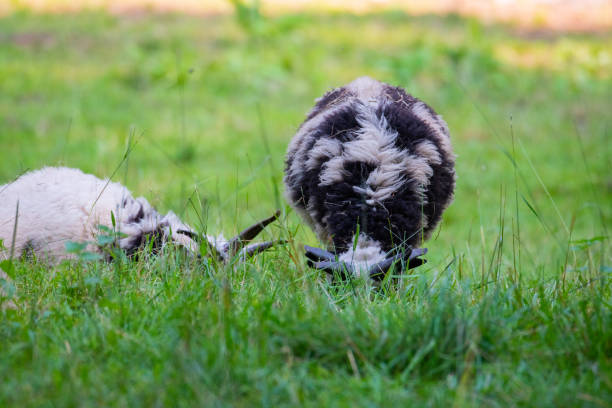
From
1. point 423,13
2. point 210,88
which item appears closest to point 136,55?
point 210,88

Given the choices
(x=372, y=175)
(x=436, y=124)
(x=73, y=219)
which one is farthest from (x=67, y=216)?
(x=436, y=124)

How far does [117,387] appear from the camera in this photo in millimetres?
2189

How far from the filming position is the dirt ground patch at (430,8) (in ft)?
46.0

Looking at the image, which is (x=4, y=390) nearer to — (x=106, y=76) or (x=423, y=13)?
(x=106, y=76)

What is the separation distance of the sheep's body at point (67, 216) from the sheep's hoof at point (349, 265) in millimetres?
761

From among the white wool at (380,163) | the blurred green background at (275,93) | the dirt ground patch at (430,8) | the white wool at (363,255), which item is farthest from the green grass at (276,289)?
the dirt ground patch at (430,8)

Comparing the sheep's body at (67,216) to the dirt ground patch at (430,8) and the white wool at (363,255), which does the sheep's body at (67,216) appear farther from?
the dirt ground patch at (430,8)

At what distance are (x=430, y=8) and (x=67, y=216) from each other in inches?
501

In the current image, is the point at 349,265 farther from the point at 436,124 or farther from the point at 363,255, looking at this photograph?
the point at 436,124

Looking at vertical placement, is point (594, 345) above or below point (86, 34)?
below

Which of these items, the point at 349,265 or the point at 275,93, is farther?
the point at 275,93

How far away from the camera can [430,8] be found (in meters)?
15.1

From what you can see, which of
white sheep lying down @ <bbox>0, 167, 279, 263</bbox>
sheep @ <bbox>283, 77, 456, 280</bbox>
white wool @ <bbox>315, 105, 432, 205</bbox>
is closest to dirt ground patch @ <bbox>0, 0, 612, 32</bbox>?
sheep @ <bbox>283, 77, 456, 280</bbox>

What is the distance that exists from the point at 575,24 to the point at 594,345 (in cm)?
1445
